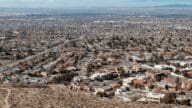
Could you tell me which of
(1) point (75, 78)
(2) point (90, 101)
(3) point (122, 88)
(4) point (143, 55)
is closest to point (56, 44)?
(4) point (143, 55)

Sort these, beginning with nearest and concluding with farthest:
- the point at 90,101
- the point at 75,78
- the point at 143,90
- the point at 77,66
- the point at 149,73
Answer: the point at 90,101, the point at 143,90, the point at 75,78, the point at 149,73, the point at 77,66

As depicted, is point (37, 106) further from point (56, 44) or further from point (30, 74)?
point (56, 44)

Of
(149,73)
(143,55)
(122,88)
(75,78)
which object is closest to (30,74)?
(75,78)

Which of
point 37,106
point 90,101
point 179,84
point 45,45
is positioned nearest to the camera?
point 37,106

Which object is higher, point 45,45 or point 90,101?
point 90,101

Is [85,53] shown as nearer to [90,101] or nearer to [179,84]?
[179,84]

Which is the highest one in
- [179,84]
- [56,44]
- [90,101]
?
[90,101]

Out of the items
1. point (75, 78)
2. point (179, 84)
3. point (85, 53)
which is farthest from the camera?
point (85, 53)

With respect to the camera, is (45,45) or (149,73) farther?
(45,45)

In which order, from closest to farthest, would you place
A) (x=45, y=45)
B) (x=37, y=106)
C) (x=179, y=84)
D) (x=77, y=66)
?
(x=37, y=106)
(x=179, y=84)
(x=77, y=66)
(x=45, y=45)
